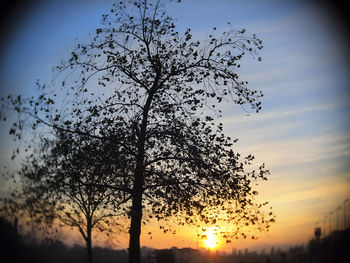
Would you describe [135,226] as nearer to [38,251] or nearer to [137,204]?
[137,204]

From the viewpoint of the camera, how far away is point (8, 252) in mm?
22266

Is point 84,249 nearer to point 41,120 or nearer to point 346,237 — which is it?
point 41,120

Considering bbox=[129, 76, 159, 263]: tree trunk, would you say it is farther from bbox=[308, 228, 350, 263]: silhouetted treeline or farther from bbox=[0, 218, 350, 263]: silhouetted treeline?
bbox=[308, 228, 350, 263]: silhouetted treeline

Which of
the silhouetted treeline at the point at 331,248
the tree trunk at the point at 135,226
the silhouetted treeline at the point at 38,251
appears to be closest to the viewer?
the silhouetted treeline at the point at 331,248

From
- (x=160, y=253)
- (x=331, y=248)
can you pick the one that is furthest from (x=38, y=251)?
(x=331, y=248)

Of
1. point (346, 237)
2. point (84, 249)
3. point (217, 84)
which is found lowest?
point (84, 249)

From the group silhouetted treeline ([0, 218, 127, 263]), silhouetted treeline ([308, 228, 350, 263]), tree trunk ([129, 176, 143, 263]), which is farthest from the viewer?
silhouetted treeline ([0, 218, 127, 263])

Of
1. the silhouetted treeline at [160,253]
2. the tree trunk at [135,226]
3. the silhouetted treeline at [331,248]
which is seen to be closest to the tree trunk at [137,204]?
the tree trunk at [135,226]


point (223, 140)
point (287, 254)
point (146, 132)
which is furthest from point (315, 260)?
point (146, 132)

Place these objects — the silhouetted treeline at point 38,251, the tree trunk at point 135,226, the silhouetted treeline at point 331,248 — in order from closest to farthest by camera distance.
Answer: the silhouetted treeline at point 331,248 → the tree trunk at point 135,226 → the silhouetted treeline at point 38,251

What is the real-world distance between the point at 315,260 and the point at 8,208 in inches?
575

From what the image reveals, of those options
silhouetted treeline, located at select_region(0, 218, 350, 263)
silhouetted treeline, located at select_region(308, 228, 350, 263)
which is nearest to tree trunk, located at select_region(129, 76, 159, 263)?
silhouetted treeline, located at select_region(0, 218, 350, 263)

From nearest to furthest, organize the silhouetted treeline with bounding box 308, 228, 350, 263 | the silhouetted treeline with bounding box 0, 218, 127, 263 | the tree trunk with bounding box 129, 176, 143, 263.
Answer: the silhouetted treeline with bounding box 308, 228, 350, 263, the tree trunk with bounding box 129, 176, 143, 263, the silhouetted treeline with bounding box 0, 218, 127, 263

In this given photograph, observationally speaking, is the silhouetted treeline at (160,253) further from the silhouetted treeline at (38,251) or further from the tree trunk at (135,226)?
the tree trunk at (135,226)
